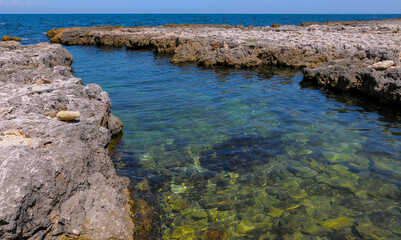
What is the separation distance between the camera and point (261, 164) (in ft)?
25.0

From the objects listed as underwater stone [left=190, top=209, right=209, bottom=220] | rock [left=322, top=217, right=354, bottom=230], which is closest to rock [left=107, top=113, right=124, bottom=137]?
underwater stone [left=190, top=209, right=209, bottom=220]

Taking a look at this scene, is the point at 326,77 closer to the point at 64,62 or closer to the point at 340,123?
the point at 340,123

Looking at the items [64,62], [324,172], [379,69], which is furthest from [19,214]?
[64,62]

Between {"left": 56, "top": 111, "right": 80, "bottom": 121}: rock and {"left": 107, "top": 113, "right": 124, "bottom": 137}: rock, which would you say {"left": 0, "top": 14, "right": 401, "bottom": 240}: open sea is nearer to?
{"left": 107, "top": 113, "right": 124, "bottom": 137}: rock

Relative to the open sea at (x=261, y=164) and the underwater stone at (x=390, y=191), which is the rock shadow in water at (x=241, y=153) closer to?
the open sea at (x=261, y=164)

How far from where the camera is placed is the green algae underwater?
5535mm

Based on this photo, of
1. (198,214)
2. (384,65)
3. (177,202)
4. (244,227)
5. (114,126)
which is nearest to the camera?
(244,227)

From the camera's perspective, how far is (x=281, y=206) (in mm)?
6004

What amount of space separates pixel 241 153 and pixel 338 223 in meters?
3.25

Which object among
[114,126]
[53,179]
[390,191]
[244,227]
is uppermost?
[53,179]

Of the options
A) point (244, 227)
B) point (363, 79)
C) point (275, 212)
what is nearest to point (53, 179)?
point (244, 227)

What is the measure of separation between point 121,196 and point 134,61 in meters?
21.1

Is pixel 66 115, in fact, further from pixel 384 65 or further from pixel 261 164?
pixel 384 65

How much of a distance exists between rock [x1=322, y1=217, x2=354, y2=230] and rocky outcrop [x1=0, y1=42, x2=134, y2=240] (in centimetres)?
366
